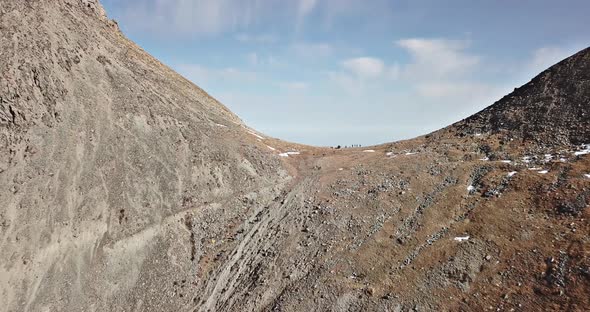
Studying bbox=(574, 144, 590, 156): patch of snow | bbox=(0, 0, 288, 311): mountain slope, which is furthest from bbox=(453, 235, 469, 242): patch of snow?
bbox=(0, 0, 288, 311): mountain slope

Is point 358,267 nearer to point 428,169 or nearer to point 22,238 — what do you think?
point 428,169

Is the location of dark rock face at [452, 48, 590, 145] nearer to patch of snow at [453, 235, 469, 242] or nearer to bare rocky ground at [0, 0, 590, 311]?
bare rocky ground at [0, 0, 590, 311]

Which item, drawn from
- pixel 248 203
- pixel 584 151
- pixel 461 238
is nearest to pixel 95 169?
pixel 248 203

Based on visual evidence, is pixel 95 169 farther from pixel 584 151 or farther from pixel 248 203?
pixel 584 151

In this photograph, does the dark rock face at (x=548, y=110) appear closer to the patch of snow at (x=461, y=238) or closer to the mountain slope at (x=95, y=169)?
the patch of snow at (x=461, y=238)

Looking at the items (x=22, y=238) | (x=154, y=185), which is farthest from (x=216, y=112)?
(x=22, y=238)

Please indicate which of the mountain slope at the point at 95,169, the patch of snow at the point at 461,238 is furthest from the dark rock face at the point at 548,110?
the mountain slope at the point at 95,169

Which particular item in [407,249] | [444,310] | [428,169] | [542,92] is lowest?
[444,310]
